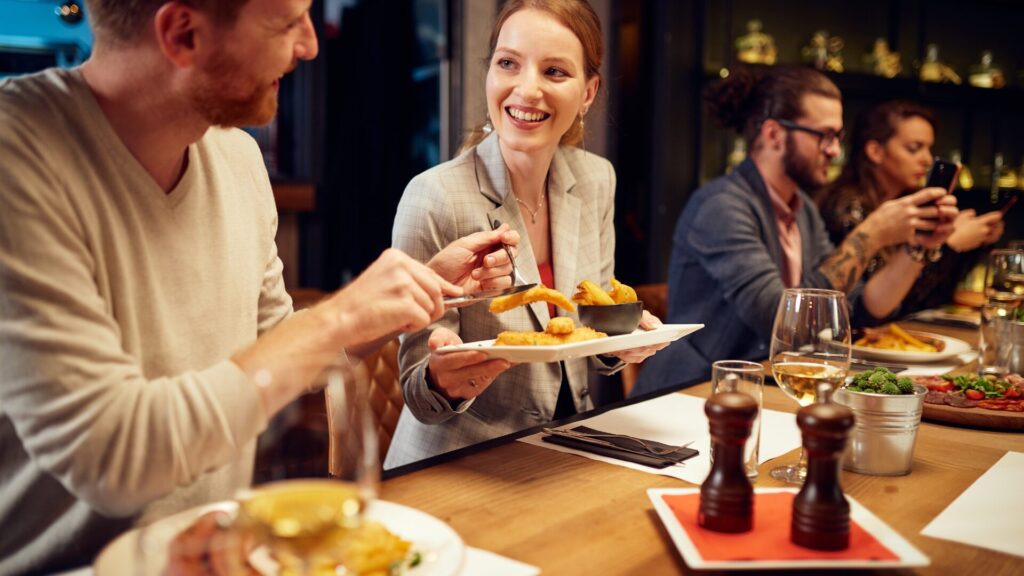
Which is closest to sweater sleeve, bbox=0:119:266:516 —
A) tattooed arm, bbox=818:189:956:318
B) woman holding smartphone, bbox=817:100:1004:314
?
tattooed arm, bbox=818:189:956:318

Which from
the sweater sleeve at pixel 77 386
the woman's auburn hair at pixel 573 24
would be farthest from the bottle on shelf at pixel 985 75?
the sweater sleeve at pixel 77 386

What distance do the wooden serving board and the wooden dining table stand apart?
76 millimetres

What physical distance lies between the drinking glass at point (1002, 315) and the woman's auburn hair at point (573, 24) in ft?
3.83

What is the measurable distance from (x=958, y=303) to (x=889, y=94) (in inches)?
65.3

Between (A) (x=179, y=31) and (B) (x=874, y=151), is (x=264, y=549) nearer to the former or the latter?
(A) (x=179, y=31)

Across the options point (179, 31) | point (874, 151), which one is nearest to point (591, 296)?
point (179, 31)

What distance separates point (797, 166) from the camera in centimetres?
301

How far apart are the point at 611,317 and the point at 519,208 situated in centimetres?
63

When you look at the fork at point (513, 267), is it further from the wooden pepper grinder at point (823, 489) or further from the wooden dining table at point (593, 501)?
the wooden pepper grinder at point (823, 489)

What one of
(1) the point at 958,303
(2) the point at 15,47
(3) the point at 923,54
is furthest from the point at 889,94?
(2) the point at 15,47

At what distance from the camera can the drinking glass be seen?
6.78 feet

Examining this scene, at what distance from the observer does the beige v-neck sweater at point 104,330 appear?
94 cm

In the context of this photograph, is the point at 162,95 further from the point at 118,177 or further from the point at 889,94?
the point at 889,94

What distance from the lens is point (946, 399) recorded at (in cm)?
173
